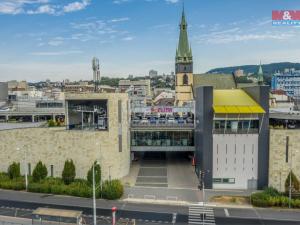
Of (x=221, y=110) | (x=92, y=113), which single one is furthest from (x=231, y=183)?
(x=92, y=113)

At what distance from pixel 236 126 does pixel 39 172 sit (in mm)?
27533

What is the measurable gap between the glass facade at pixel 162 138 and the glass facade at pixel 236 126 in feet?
38.7

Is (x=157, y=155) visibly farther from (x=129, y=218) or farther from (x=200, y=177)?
(x=129, y=218)

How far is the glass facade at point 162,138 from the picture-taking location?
2201 inches

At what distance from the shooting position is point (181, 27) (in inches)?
3932

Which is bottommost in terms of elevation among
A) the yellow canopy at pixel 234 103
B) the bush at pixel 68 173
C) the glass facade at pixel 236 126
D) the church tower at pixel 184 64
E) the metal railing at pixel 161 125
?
the bush at pixel 68 173

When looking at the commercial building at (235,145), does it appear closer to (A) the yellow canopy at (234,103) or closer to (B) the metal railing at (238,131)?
(B) the metal railing at (238,131)

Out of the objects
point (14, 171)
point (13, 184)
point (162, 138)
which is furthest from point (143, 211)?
point (162, 138)

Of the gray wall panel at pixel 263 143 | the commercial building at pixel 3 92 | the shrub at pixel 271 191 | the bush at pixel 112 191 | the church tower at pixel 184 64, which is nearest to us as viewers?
the bush at pixel 112 191

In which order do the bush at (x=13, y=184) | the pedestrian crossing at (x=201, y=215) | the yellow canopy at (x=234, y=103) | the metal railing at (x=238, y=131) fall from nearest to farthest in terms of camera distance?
the pedestrian crossing at (x=201, y=215)
the bush at (x=13, y=184)
the yellow canopy at (x=234, y=103)
the metal railing at (x=238, y=131)

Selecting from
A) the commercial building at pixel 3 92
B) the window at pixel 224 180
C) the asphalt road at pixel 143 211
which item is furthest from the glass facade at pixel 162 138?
the commercial building at pixel 3 92

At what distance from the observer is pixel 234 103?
154 ft

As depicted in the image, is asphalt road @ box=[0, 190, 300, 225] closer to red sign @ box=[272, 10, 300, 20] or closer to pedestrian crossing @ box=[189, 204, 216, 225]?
pedestrian crossing @ box=[189, 204, 216, 225]

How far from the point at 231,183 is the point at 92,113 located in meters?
23.0
